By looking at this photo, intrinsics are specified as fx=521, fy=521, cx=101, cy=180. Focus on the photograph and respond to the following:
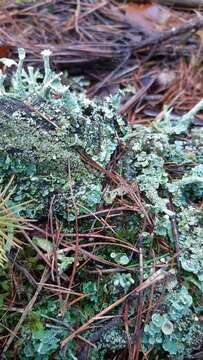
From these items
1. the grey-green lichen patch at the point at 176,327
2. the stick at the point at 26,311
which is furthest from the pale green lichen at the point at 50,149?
the grey-green lichen patch at the point at 176,327

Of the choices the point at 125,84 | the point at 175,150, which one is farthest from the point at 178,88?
the point at 175,150

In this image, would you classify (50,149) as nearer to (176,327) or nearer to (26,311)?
(26,311)

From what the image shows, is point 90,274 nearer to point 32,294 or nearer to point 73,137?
point 32,294

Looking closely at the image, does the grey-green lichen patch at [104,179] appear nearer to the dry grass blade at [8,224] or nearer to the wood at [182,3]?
the dry grass blade at [8,224]

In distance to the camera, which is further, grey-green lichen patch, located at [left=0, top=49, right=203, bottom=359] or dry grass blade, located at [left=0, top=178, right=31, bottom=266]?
grey-green lichen patch, located at [left=0, top=49, right=203, bottom=359]

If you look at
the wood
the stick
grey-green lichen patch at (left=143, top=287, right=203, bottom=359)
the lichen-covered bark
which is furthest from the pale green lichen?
the wood

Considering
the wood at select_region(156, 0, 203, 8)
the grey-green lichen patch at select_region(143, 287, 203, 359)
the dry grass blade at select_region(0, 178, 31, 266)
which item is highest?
the wood at select_region(156, 0, 203, 8)

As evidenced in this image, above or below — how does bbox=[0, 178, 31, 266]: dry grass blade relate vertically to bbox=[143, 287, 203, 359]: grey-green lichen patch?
above

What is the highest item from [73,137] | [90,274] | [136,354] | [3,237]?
[73,137]

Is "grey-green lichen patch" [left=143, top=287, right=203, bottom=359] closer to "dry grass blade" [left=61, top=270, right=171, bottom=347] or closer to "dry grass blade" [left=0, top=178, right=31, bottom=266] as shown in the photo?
"dry grass blade" [left=61, top=270, right=171, bottom=347]

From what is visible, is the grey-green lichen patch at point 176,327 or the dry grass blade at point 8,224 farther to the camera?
the grey-green lichen patch at point 176,327

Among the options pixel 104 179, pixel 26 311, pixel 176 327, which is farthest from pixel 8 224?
pixel 176 327
